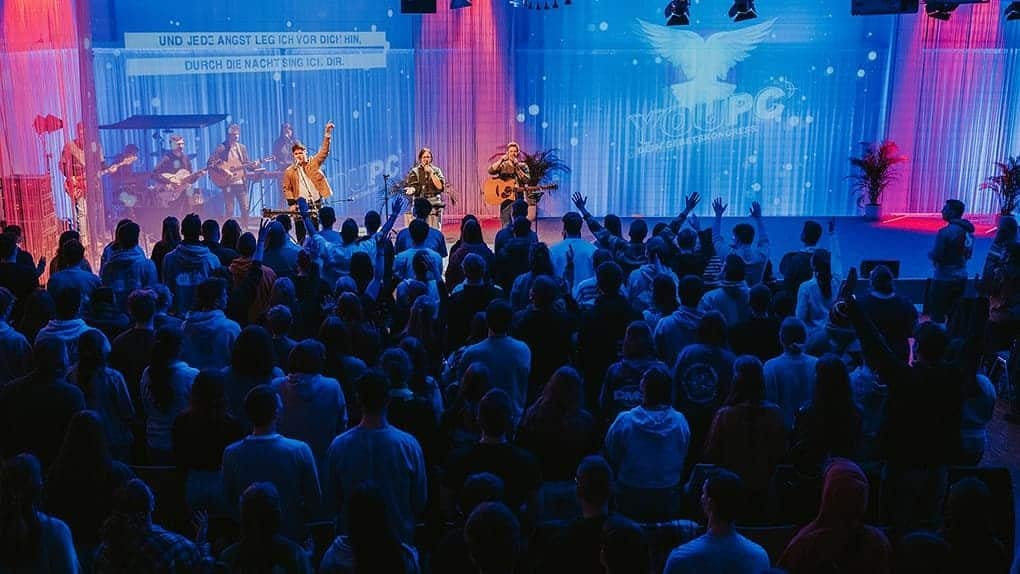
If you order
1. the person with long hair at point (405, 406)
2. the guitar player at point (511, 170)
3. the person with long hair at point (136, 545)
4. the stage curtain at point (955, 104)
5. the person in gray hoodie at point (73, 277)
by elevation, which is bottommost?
the person with long hair at point (136, 545)

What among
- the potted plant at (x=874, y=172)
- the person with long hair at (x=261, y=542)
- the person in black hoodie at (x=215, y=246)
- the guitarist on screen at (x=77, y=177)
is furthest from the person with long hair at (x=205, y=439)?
the potted plant at (x=874, y=172)

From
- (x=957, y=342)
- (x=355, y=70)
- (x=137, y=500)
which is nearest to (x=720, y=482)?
(x=137, y=500)

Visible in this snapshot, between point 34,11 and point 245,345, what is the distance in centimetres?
1307

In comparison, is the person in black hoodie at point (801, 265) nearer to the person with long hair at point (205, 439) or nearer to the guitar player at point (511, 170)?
the person with long hair at point (205, 439)

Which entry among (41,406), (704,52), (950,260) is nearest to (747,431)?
(41,406)

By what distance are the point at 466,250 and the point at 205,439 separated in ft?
11.2

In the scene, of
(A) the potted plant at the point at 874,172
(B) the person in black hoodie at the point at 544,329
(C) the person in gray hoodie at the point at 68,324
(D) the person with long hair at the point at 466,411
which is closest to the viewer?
(D) the person with long hair at the point at 466,411

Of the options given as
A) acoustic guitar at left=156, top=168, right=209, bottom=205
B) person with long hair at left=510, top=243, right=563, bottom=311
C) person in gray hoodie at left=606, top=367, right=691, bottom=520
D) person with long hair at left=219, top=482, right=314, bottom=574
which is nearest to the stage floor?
acoustic guitar at left=156, top=168, right=209, bottom=205

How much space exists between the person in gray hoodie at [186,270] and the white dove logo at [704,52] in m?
11.6

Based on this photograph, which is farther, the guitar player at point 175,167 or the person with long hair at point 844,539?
the guitar player at point 175,167

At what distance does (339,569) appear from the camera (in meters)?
3.19

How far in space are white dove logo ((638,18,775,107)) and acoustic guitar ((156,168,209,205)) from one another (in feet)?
26.4

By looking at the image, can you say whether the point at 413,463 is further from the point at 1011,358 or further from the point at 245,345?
the point at 1011,358

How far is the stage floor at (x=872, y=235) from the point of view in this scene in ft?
43.0
